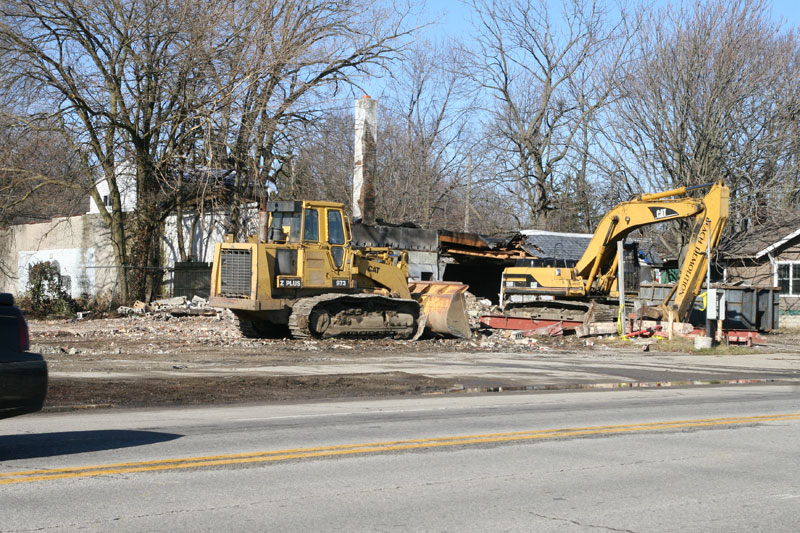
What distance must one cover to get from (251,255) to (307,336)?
8.29 feet

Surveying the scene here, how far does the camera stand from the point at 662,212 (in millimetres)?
26750

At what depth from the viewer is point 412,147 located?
→ 53.5m

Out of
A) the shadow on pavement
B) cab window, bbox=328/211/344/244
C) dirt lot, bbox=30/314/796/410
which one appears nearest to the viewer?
the shadow on pavement

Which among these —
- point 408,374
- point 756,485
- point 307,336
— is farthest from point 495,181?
point 756,485

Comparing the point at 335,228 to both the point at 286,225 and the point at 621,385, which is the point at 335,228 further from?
the point at 621,385

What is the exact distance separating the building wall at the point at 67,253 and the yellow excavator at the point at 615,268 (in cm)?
1738

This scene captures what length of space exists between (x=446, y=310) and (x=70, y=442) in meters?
16.2

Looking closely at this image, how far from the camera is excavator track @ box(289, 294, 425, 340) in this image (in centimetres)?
2208

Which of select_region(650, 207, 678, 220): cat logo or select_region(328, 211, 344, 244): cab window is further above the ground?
select_region(650, 207, 678, 220): cat logo

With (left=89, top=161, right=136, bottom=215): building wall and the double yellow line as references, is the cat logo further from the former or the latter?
(left=89, top=161, right=136, bottom=215): building wall

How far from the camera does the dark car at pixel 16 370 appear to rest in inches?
292

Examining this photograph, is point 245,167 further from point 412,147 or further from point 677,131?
point 412,147

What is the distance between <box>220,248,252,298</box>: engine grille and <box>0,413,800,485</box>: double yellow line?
1285cm

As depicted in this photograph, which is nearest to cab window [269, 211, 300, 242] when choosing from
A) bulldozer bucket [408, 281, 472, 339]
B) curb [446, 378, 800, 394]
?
bulldozer bucket [408, 281, 472, 339]
